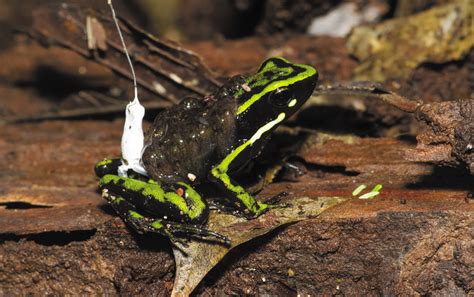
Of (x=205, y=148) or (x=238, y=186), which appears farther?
(x=205, y=148)

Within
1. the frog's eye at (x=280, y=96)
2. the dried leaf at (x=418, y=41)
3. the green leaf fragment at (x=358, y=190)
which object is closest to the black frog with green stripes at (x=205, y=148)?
the frog's eye at (x=280, y=96)

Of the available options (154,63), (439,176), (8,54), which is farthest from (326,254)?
(8,54)

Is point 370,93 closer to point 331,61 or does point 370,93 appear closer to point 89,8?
point 331,61

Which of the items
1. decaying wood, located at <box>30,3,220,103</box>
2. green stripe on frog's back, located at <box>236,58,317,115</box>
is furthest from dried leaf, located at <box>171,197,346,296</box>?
decaying wood, located at <box>30,3,220,103</box>

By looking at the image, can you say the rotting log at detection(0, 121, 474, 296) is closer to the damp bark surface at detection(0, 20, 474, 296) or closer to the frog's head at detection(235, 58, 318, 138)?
the damp bark surface at detection(0, 20, 474, 296)

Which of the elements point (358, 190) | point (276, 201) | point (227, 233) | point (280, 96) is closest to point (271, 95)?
point (280, 96)

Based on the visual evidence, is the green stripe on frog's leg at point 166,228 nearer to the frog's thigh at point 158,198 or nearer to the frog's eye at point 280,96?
the frog's thigh at point 158,198

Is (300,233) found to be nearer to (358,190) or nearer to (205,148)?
(358,190)
